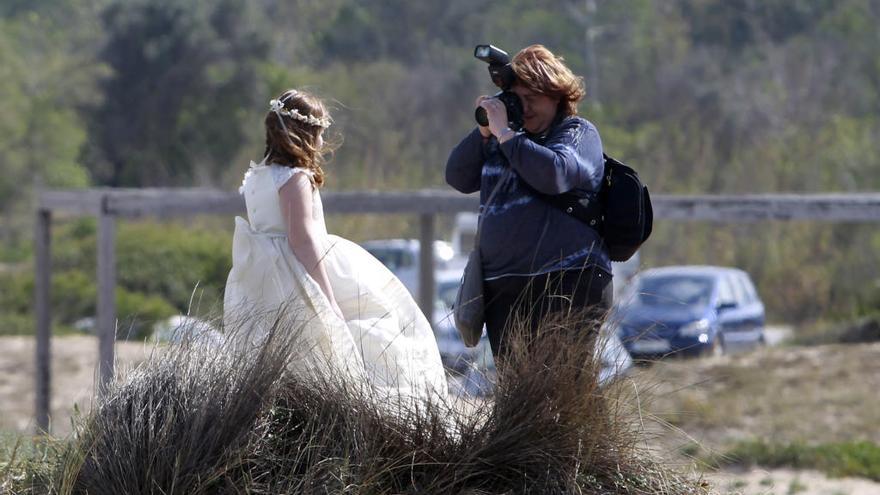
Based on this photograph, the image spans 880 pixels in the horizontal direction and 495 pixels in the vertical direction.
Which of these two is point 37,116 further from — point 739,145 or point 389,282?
point 389,282

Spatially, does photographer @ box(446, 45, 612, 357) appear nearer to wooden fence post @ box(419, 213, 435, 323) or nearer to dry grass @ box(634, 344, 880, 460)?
dry grass @ box(634, 344, 880, 460)

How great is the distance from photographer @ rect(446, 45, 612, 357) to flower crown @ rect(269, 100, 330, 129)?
1.69 ft

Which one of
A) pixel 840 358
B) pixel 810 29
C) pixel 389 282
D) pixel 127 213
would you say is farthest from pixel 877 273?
pixel 810 29

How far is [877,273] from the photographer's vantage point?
20234mm

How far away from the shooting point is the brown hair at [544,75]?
405 cm

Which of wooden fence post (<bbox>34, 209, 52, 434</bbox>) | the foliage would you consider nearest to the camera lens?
wooden fence post (<bbox>34, 209, 52, 434</bbox>)

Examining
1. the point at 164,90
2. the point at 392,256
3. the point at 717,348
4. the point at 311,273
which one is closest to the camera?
the point at 311,273

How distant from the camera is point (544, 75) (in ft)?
13.3

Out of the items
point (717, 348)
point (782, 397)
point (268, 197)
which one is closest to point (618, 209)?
point (268, 197)

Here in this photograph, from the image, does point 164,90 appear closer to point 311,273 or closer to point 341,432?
point 311,273

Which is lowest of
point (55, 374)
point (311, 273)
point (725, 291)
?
point (55, 374)

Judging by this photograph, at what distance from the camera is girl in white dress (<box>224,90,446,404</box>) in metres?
4.11

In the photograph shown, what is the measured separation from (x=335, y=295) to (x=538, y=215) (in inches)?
32.1

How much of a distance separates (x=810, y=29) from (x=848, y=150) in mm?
26582
